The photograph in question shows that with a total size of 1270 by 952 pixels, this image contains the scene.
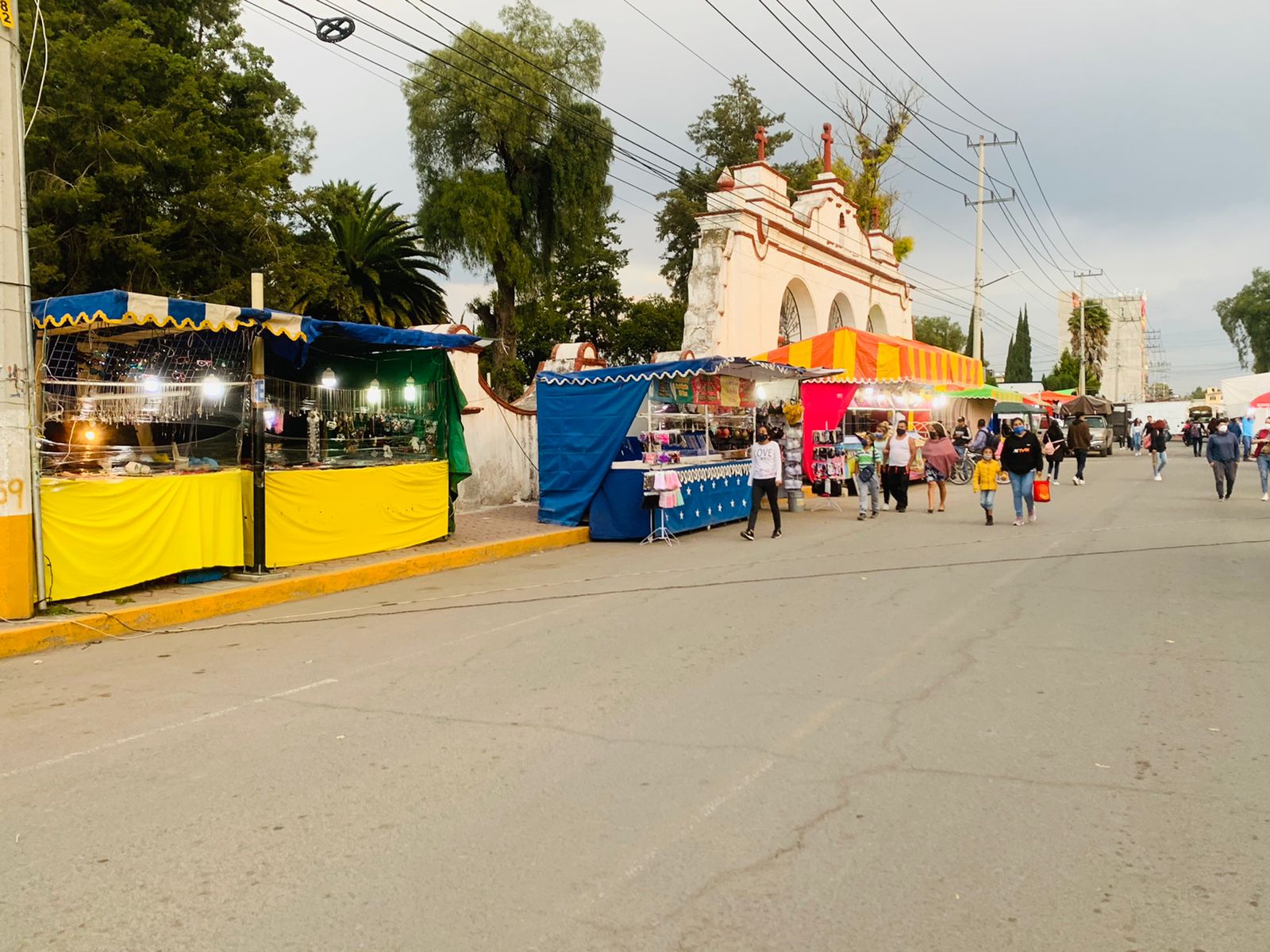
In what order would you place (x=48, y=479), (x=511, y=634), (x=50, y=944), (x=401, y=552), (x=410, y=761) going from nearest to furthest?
(x=50, y=944) < (x=410, y=761) < (x=511, y=634) < (x=48, y=479) < (x=401, y=552)

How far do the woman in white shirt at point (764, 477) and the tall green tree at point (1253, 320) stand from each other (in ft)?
298

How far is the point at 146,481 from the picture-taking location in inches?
366

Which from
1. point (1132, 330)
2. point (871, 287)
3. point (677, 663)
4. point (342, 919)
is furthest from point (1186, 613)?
point (1132, 330)

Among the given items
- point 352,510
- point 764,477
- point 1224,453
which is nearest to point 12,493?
point 352,510

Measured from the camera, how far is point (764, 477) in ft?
47.7

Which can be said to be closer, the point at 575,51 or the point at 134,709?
the point at 134,709

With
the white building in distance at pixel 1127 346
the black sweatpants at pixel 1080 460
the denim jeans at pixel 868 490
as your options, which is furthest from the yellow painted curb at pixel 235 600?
the white building in distance at pixel 1127 346

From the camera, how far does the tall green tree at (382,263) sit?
27969 mm

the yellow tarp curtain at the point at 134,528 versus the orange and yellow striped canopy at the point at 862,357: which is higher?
the orange and yellow striped canopy at the point at 862,357

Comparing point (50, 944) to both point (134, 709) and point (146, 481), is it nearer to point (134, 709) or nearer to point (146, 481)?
point (134, 709)

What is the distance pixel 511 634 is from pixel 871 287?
27756 millimetres

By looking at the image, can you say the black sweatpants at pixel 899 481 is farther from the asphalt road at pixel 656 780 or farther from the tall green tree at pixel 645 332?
the tall green tree at pixel 645 332

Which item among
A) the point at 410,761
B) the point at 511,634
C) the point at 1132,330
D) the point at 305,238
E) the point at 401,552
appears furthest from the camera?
the point at 1132,330

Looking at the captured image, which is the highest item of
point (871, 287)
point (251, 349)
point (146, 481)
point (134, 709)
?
point (871, 287)
